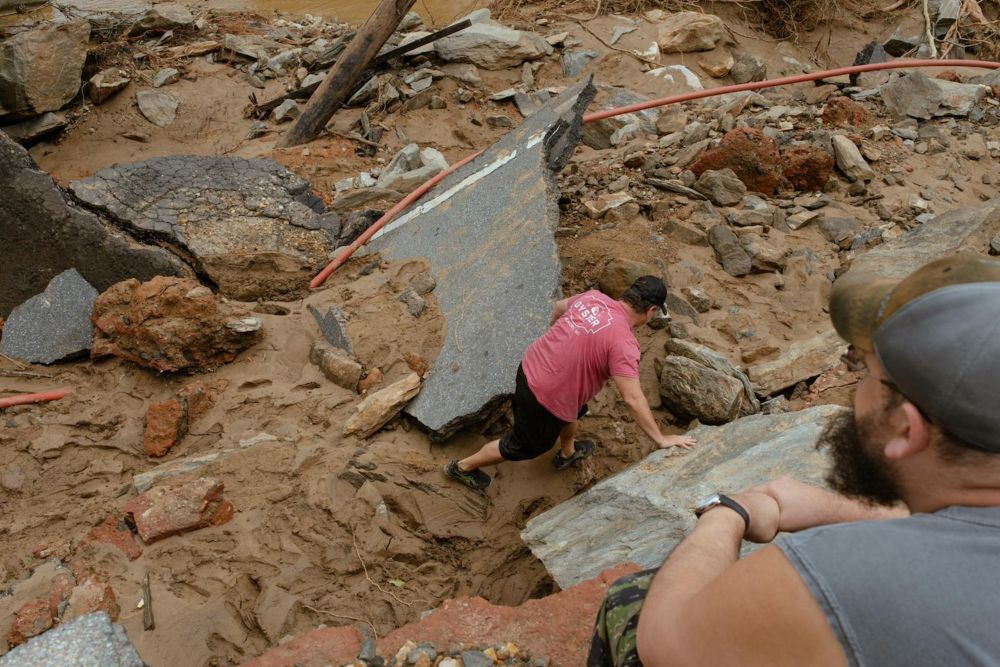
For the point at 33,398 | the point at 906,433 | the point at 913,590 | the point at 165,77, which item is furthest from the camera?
the point at 165,77

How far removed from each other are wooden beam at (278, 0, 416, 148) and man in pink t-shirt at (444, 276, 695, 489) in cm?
462

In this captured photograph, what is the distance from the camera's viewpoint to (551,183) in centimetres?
489

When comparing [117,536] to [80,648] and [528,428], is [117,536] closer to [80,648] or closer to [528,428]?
[80,648]

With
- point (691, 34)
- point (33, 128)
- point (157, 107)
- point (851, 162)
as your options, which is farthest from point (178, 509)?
point (691, 34)

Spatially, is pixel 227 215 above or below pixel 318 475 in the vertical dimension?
above

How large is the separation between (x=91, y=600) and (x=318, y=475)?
1.14 metres

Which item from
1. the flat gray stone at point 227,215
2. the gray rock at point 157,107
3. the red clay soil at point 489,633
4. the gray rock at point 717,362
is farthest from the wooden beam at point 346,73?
the red clay soil at point 489,633

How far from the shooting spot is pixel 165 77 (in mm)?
8180

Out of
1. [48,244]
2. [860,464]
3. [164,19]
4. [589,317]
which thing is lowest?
→ [48,244]

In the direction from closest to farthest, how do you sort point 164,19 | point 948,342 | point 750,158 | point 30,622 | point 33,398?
1. point 948,342
2. point 30,622
3. point 33,398
4. point 750,158
5. point 164,19

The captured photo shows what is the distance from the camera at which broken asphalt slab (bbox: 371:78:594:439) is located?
4121mm

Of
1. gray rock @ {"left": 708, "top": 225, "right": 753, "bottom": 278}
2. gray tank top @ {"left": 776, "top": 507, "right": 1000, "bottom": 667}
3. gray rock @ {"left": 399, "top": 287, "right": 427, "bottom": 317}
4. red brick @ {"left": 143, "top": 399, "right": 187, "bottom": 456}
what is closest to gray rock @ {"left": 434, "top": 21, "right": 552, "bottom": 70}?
gray rock @ {"left": 708, "top": 225, "right": 753, "bottom": 278}

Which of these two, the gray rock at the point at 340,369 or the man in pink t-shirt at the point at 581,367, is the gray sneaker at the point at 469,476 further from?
the gray rock at the point at 340,369

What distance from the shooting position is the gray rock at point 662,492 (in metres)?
2.88
